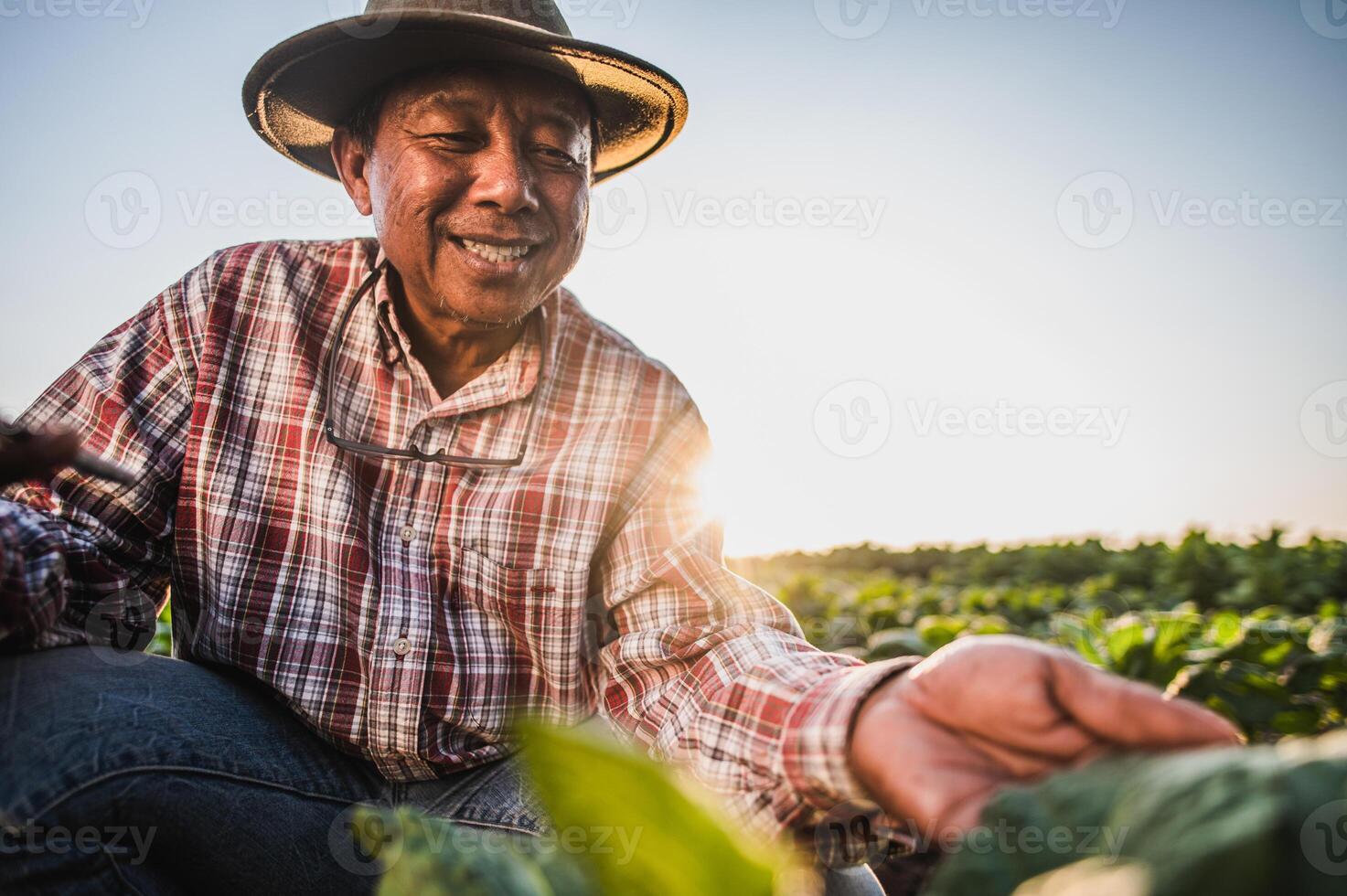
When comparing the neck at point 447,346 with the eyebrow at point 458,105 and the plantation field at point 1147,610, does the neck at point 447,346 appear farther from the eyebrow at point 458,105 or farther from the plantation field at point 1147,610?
the plantation field at point 1147,610

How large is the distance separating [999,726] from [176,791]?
52.0 inches

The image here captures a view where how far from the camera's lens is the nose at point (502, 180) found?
196cm

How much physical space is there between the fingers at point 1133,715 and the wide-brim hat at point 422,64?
1.74 metres

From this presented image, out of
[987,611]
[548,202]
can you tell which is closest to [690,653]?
[548,202]

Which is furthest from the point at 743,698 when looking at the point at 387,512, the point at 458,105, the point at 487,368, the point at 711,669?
the point at 458,105

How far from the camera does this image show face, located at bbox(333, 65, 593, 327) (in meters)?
1.98

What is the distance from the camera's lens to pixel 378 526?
2.04 metres

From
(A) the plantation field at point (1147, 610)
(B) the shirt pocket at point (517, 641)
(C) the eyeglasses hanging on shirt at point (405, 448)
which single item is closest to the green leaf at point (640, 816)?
(B) the shirt pocket at point (517, 641)

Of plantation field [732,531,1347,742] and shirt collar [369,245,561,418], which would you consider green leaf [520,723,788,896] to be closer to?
shirt collar [369,245,561,418]

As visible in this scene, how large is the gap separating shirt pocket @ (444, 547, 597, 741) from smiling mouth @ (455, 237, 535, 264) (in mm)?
705

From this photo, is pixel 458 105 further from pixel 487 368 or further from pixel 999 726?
pixel 999 726

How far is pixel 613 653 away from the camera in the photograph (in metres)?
1.80

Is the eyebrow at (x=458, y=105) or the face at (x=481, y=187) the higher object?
the eyebrow at (x=458, y=105)

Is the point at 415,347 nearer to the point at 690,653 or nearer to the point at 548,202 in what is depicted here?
the point at 548,202
